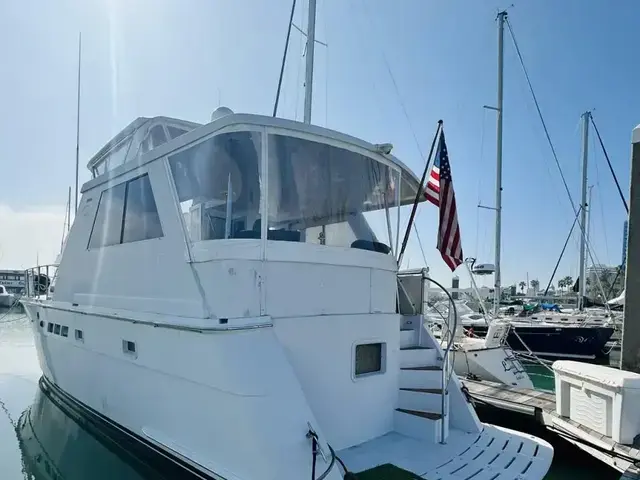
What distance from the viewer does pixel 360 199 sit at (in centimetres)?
468

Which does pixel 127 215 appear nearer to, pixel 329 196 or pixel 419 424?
pixel 329 196

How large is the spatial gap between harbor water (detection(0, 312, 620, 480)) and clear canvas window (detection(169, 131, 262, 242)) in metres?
2.38

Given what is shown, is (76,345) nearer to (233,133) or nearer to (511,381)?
(233,133)

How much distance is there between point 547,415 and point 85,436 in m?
6.17

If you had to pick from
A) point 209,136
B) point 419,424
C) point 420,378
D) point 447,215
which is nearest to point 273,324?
point 209,136

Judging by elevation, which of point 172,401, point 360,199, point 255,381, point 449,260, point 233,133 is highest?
point 233,133

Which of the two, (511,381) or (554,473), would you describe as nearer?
(554,473)

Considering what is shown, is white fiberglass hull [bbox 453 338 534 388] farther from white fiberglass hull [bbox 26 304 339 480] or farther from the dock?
white fiberglass hull [bbox 26 304 339 480]

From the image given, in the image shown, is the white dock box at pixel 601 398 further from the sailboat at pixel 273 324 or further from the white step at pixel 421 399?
the white step at pixel 421 399

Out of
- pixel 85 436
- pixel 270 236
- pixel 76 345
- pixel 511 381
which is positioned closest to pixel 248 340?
pixel 270 236

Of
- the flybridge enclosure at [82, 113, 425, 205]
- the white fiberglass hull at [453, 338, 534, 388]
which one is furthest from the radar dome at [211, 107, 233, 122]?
the white fiberglass hull at [453, 338, 534, 388]

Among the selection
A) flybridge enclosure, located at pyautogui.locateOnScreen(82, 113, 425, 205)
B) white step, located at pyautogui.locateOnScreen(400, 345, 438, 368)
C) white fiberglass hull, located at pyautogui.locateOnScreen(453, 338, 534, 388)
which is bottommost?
white fiberglass hull, located at pyautogui.locateOnScreen(453, 338, 534, 388)

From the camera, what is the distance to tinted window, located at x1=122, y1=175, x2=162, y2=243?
4.54 metres

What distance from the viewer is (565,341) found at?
16562 millimetres
